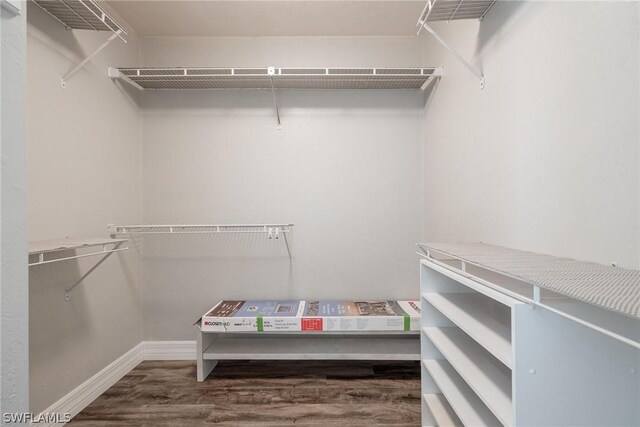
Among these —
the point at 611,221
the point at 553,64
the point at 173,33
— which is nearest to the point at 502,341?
the point at 611,221

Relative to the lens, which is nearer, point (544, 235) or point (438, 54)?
point (544, 235)

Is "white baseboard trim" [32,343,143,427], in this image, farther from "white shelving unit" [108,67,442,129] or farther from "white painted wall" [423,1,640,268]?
"white painted wall" [423,1,640,268]

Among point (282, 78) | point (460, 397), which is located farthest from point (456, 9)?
point (460, 397)

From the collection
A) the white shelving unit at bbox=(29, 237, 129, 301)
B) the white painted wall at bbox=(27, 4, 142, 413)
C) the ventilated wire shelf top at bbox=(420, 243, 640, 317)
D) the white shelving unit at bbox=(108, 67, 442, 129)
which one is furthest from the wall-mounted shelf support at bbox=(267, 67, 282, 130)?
the ventilated wire shelf top at bbox=(420, 243, 640, 317)

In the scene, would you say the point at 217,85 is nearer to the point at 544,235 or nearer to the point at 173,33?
the point at 173,33

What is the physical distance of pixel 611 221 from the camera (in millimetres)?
862

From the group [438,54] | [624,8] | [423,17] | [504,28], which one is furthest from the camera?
[438,54]

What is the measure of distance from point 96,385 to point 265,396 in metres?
1.07

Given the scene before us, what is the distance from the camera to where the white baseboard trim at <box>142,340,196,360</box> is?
239 cm

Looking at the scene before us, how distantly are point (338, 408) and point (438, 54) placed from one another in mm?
2400

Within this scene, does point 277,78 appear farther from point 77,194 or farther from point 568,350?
point 568,350

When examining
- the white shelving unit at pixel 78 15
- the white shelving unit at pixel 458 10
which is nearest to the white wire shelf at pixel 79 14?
the white shelving unit at pixel 78 15

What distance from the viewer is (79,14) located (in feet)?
5.26

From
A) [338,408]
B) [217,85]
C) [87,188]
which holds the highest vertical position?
[217,85]
